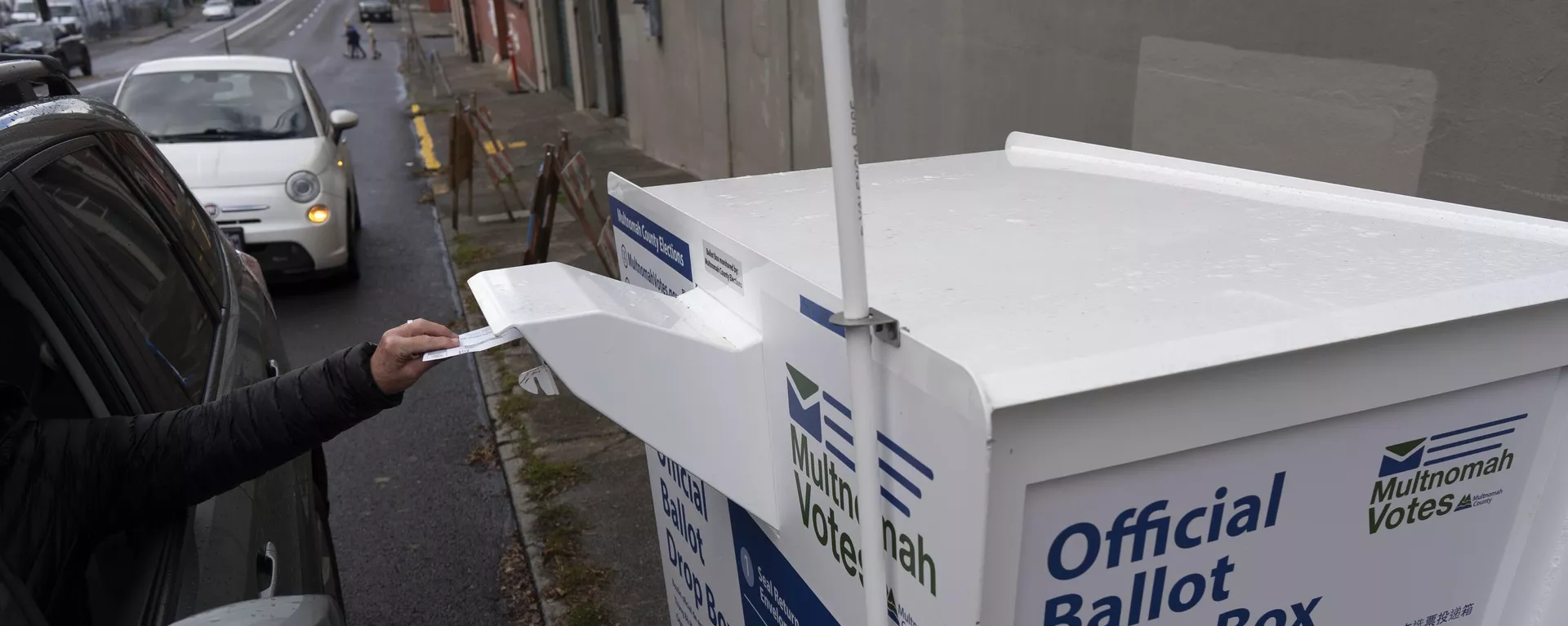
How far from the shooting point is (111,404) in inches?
87.1

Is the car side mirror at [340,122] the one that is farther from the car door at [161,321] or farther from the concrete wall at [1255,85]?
the car door at [161,321]

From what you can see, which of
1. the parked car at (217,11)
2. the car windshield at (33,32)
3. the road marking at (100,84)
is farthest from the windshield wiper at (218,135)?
the parked car at (217,11)

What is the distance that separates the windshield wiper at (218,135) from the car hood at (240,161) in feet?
0.31

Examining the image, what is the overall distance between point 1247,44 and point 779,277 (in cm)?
276

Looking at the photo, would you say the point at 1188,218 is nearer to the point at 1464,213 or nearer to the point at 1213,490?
the point at 1464,213

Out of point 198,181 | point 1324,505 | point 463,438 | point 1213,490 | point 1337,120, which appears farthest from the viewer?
point 198,181

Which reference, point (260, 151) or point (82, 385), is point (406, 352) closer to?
point (82, 385)

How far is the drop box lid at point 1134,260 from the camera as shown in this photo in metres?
1.27

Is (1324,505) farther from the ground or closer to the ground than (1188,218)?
closer to the ground

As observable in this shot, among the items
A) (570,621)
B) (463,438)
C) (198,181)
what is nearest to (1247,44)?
(570,621)

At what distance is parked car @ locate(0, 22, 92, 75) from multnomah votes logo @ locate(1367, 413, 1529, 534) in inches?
1272

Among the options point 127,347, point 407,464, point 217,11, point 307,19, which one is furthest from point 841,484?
point 217,11

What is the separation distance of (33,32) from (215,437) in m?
35.6

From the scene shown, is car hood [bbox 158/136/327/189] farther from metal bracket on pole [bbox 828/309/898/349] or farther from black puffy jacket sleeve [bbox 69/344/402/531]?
metal bracket on pole [bbox 828/309/898/349]
